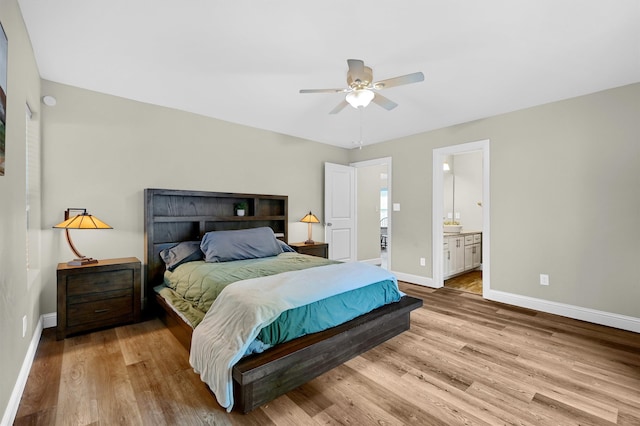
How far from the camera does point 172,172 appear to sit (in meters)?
3.66

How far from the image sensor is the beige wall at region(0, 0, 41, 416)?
1584mm

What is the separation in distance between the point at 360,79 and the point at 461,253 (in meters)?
4.21

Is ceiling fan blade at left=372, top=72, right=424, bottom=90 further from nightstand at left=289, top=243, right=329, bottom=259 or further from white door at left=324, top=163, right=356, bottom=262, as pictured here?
white door at left=324, top=163, right=356, bottom=262

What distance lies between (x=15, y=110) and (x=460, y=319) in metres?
4.25

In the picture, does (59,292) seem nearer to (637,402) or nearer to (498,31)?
(498,31)

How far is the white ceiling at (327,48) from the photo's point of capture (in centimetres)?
191

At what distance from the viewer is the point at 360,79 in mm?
2326

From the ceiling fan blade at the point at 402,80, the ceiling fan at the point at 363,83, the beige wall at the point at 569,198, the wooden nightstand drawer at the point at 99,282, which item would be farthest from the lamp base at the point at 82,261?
the beige wall at the point at 569,198

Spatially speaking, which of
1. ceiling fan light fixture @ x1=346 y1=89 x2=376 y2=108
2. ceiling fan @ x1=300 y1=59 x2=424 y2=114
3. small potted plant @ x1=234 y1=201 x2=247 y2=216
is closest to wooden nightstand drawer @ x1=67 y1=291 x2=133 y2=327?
small potted plant @ x1=234 y1=201 x2=247 y2=216

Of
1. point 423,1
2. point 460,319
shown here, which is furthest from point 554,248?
point 423,1

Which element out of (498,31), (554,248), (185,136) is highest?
(498,31)

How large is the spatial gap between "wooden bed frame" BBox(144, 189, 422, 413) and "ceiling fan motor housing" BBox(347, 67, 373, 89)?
1944mm

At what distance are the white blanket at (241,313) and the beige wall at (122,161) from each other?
78.0 inches

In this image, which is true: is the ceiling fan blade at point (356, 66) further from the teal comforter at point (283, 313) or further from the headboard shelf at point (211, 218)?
the headboard shelf at point (211, 218)
